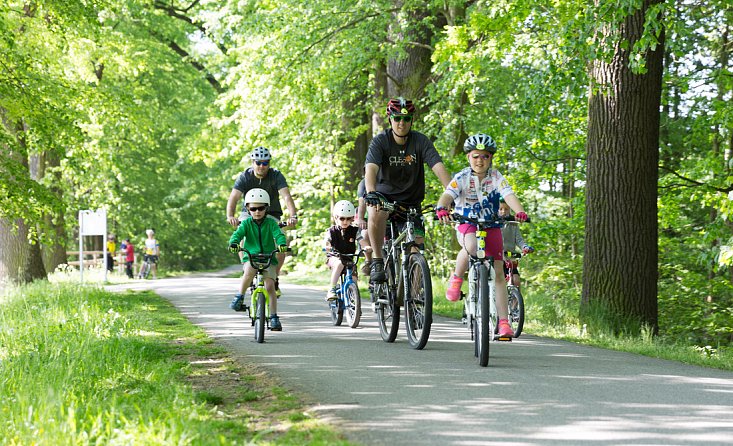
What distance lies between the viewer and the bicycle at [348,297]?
11180mm

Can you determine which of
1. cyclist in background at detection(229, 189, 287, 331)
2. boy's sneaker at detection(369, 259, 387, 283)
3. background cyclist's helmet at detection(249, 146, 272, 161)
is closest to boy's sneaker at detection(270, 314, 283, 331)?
cyclist in background at detection(229, 189, 287, 331)

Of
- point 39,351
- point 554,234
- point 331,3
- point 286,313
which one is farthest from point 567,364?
point 331,3

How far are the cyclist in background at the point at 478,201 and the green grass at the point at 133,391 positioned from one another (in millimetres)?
2151

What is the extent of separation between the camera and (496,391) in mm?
6395

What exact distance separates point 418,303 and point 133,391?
2950 millimetres

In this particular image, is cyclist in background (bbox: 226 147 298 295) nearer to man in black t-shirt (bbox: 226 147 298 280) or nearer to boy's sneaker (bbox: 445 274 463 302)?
man in black t-shirt (bbox: 226 147 298 280)

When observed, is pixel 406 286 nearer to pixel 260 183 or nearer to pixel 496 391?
pixel 496 391

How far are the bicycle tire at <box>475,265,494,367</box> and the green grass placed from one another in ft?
5.79

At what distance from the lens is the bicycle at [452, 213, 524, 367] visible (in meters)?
7.53

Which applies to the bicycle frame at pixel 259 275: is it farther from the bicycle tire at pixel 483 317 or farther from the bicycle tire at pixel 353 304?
the bicycle tire at pixel 483 317

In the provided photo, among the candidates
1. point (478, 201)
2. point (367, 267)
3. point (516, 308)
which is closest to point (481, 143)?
point (478, 201)

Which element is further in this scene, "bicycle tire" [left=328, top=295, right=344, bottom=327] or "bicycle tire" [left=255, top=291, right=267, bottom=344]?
"bicycle tire" [left=328, top=295, right=344, bottom=327]

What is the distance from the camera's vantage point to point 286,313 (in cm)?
1329

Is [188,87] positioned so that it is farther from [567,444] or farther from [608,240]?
[567,444]
